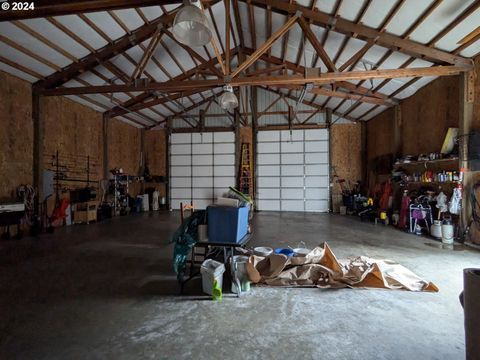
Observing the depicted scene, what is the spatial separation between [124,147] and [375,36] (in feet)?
31.8

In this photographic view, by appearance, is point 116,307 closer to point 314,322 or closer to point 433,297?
point 314,322

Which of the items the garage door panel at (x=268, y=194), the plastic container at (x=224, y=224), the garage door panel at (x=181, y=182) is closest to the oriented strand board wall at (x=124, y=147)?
the garage door panel at (x=181, y=182)

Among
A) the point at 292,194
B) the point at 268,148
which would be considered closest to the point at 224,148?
the point at 268,148

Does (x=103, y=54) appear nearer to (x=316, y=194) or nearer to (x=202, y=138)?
(x=202, y=138)

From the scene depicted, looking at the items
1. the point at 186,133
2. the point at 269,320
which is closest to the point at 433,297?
the point at 269,320

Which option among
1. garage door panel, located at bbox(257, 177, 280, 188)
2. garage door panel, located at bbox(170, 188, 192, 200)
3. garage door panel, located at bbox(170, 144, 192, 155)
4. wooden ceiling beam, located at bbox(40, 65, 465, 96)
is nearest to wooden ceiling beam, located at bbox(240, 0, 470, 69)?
wooden ceiling beam, located at bbox(40, 65, 465, 96)

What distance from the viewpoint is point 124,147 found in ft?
35.7

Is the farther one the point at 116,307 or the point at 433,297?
the point at 433,297

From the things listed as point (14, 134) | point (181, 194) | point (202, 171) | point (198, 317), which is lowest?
point (198, 317)

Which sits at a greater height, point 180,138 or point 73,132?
point 180,138

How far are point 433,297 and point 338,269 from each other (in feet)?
3.10

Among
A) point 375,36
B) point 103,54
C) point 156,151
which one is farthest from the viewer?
point 156,151

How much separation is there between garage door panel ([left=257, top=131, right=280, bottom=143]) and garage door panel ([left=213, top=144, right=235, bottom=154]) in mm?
1239

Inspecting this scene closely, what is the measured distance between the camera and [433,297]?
267 centimetres
